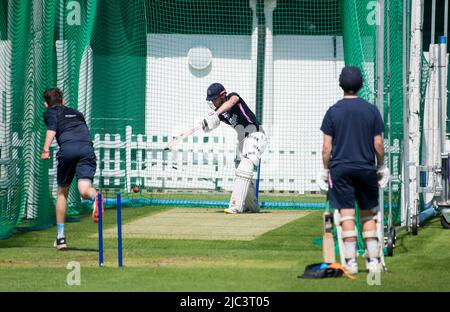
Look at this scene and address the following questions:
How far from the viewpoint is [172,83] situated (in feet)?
81.4

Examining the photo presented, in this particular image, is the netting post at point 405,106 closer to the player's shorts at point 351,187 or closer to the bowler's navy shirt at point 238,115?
the bowler's navy shirt at point 238,115

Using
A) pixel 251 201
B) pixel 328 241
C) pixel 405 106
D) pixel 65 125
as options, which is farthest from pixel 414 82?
pixel 328 241

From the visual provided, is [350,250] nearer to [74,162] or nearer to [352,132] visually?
[352,132]

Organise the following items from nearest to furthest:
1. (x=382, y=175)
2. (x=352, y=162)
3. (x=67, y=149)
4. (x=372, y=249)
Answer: (x=352, y=162) → (x=372, y=249) → (x=382, y=175) → (x=67, y=149)

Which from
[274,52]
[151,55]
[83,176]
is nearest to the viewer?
[83,176]

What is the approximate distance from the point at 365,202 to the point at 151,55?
13.5m

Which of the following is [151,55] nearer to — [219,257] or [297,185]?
[297,185]

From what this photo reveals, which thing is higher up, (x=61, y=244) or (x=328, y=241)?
(x=328, y=241)

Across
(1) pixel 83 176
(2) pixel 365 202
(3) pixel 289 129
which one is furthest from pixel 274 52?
(2) pixel 365 202

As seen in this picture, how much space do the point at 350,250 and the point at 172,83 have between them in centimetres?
1472

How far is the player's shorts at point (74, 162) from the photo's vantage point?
1360 centimetres

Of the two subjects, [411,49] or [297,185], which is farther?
[297,185]

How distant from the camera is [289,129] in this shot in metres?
24.7

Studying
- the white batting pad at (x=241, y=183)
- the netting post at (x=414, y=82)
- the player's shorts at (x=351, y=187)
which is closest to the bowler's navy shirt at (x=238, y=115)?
the white batting pad at (x=241, y=183)
